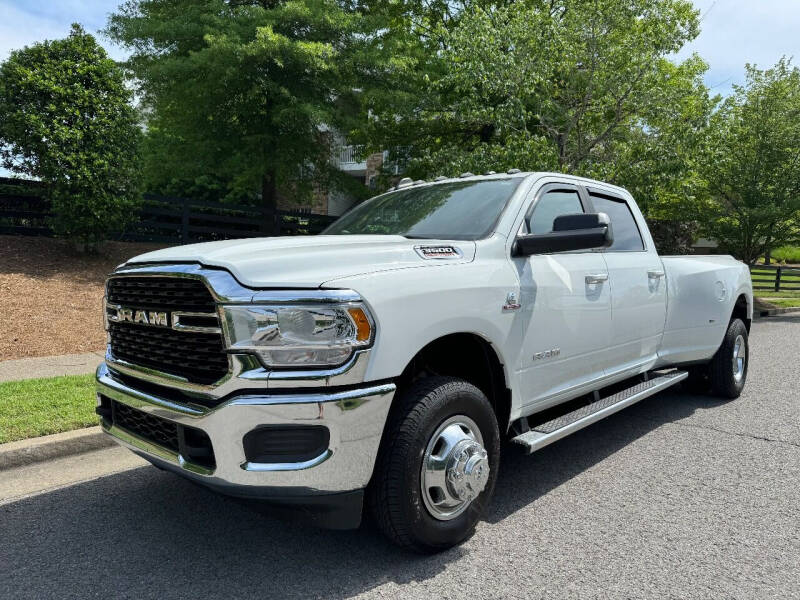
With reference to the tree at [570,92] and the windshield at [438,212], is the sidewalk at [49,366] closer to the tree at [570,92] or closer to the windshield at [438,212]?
the windshield at [438,212]

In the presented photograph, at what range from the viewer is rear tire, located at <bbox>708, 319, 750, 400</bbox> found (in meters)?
6.01

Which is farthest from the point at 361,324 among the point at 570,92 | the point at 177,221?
the point at 177,221

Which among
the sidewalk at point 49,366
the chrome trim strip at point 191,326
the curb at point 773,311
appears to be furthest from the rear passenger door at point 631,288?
the curb at point 773,311

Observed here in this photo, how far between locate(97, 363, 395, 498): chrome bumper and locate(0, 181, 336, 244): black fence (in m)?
10.6

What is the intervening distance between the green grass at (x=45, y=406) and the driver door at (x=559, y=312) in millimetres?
3358

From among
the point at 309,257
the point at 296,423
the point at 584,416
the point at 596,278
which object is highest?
the point at 309,257

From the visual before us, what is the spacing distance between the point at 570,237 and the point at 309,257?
1441 mm

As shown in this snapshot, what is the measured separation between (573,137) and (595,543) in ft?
39.4

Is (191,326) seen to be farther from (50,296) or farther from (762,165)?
(762,165)

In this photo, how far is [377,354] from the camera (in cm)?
254

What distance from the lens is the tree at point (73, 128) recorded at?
395 inches

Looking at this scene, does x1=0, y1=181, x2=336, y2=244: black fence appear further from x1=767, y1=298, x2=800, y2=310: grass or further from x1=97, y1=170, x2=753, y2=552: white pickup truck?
x1=767, y1=298, x2=800, y2=310: grass

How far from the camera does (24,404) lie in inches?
196

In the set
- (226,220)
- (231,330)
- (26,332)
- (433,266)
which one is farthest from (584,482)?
(226,220)
